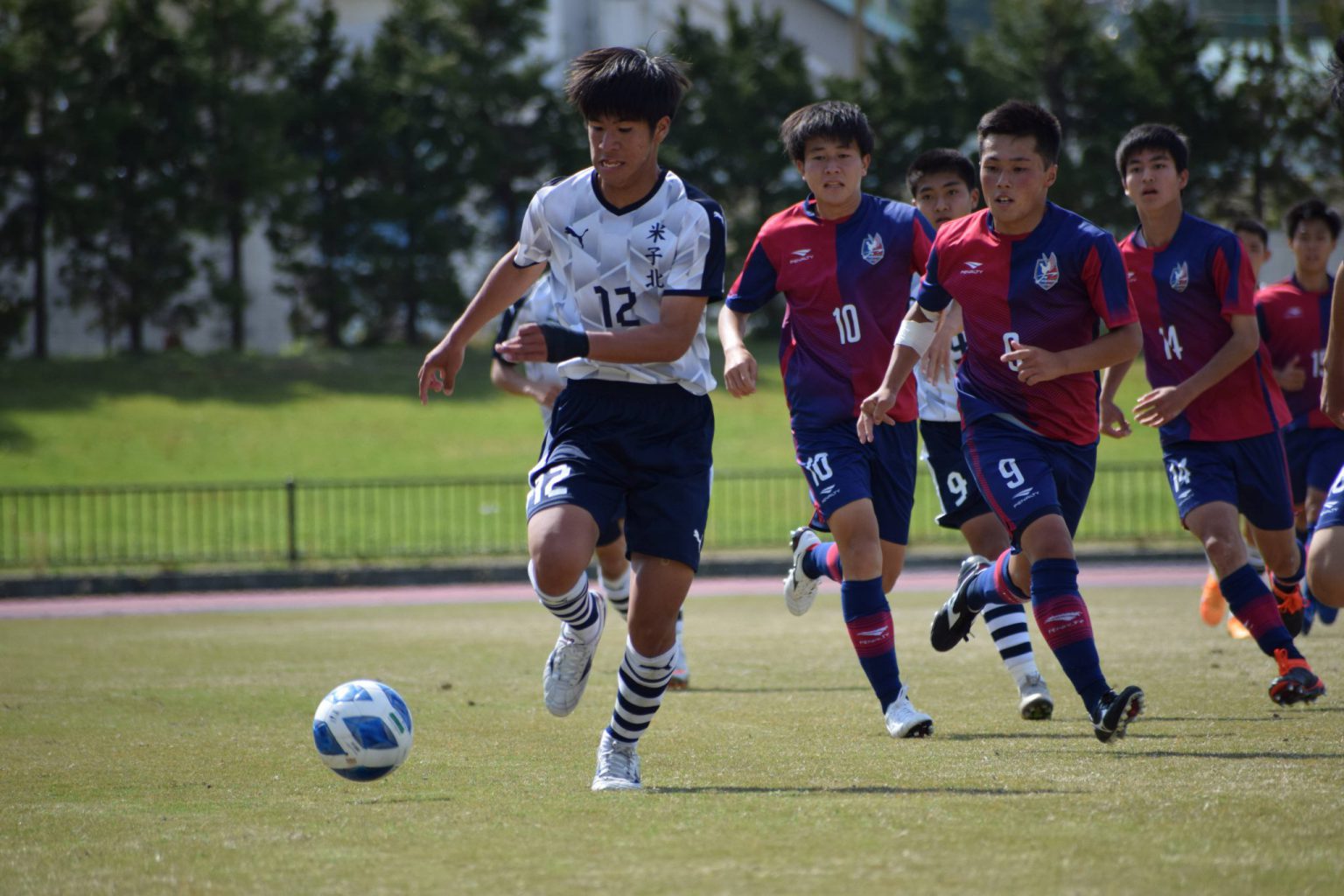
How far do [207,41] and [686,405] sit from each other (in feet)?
106

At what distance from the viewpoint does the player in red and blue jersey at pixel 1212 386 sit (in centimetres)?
704

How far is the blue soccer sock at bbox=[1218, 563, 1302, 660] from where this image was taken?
6941mm

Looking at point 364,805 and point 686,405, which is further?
point 686,405

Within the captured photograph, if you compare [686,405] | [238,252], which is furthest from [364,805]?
[238,252]

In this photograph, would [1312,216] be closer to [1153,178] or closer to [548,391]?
[1153,178]

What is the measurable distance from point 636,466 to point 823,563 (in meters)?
2.40

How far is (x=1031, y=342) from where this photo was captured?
6199mm

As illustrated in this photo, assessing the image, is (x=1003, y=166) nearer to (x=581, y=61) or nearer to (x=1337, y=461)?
(x=581, y=61)

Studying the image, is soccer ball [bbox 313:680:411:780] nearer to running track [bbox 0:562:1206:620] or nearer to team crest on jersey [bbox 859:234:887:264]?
team crest on jersey [bbox 859:234:887:264]

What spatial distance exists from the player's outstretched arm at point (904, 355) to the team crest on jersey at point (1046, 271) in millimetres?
479

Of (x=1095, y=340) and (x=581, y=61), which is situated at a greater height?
(x=581, y=61)

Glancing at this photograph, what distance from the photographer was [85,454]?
26781 mm

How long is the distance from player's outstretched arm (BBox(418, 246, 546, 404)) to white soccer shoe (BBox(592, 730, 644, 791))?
129 cm

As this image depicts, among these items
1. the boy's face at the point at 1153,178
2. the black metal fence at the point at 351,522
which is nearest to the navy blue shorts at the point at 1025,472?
the boy's face at the point at 1153,178
